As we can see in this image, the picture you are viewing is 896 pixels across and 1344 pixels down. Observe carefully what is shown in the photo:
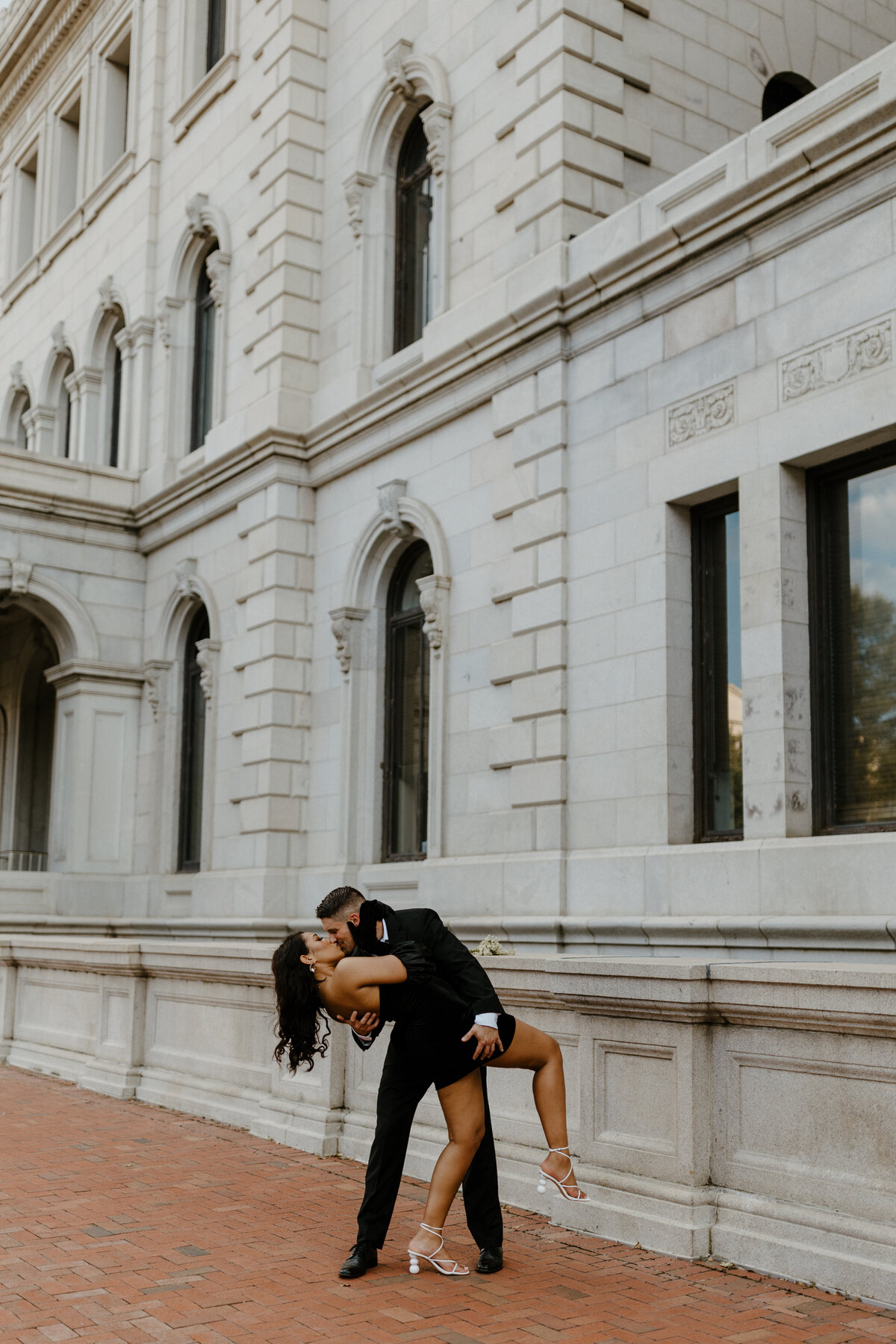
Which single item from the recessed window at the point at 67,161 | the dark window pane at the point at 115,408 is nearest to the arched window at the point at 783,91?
the dark window pane at the point at 115,408

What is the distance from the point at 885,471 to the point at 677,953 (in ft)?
14.1

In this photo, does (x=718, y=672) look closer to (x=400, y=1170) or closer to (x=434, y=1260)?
(x=400, y=1170)

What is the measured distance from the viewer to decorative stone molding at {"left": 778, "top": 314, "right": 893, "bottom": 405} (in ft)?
34.5

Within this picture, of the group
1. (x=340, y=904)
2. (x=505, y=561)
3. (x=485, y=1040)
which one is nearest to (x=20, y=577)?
(x=505, y=561)

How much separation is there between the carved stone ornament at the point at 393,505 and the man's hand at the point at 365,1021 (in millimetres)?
10785

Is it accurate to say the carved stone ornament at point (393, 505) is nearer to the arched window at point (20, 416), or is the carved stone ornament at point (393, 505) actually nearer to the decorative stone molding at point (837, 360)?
the decorative stone molding at point (837, 360)

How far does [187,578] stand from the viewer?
20.5m

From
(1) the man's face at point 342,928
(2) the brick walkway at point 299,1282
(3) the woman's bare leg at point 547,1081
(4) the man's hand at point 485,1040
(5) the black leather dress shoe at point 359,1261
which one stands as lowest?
(2) the brick walkway at point 299,1282

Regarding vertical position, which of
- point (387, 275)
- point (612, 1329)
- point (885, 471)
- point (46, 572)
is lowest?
point (612, 1329)

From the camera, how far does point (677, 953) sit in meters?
11.6

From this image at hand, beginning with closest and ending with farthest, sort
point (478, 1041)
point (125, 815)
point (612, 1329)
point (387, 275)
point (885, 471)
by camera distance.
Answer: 1. point (612, 1329)
2. point (478, 1041)
3. point (885, 471)
4. point (387, 275)
5. point (125, 815)

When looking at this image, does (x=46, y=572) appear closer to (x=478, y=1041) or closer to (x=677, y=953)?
(x=677, y=953)

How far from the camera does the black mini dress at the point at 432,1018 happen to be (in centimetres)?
607

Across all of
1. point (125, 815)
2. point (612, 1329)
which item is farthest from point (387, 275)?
point (612, 1329)
